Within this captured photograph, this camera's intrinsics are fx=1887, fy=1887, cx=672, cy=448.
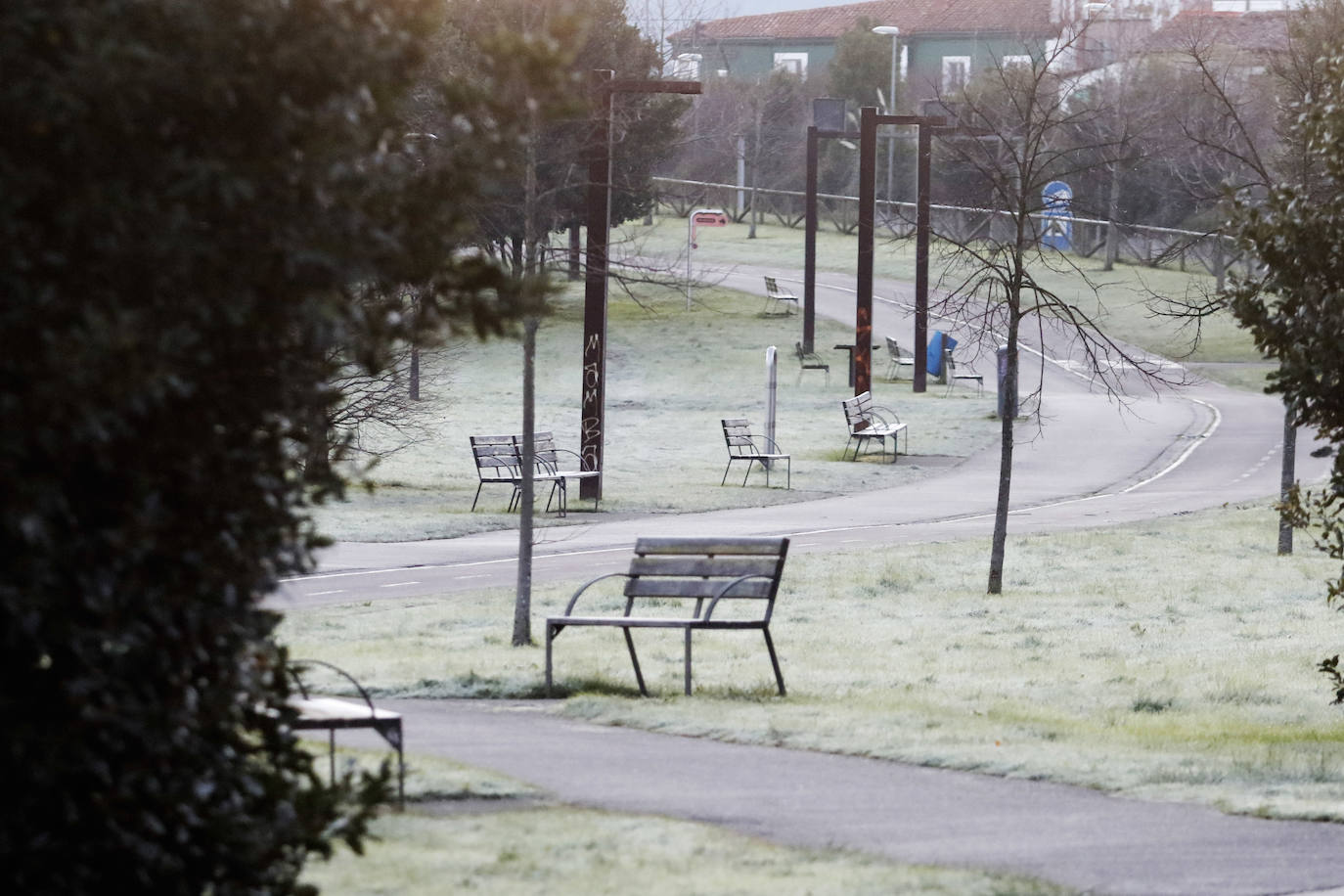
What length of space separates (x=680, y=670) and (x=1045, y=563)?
834 cm

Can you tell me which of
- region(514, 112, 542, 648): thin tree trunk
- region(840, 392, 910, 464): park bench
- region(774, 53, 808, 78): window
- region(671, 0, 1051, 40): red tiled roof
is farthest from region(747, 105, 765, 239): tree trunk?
region(514, 112, 542, 648): thin tree trunk

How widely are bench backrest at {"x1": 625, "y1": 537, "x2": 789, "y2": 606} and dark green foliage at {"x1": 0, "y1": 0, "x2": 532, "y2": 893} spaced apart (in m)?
5.97

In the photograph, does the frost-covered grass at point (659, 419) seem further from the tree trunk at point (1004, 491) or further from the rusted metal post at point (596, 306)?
the tree trunk at point (1004, 491)

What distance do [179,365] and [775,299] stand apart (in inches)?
2111

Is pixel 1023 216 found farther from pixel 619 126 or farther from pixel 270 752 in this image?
pixel 270 752

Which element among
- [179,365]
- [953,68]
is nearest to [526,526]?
[179,365]

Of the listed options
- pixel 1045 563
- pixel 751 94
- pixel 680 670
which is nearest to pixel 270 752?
pixel 680 670

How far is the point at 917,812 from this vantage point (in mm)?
7133

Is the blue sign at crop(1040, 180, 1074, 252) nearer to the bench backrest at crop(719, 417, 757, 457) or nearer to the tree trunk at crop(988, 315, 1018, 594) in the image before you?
the tree trunk at crop(988, 315, 1018, 594)

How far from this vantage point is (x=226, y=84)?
375 cm

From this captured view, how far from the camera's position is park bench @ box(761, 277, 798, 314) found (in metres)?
55.8

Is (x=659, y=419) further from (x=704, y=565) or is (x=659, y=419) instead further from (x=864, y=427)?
(x=704, y=565)

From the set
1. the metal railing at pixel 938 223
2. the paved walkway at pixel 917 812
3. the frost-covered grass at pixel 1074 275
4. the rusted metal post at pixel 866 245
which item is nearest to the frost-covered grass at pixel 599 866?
the paved walkway at pixel 917 812

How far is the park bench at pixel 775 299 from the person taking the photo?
183ft
